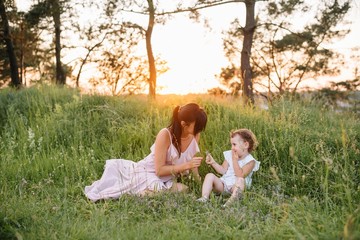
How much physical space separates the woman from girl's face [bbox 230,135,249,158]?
41 centimetres

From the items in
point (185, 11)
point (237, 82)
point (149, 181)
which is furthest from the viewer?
point (237, 82)

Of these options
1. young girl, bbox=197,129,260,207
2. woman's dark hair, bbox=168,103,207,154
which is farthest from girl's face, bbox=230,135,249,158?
woman's dark hair, bbox=168,103,207,154

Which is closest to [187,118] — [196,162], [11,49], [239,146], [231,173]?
[196,162]

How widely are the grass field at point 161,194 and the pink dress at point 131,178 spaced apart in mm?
159

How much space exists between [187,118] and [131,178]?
38.6 inches

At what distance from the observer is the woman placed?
482 cm

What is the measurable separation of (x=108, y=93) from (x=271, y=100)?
10.6 feet

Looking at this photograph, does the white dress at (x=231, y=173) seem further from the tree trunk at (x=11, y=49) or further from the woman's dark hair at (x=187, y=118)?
the tree trunk at (x=11, y=49)

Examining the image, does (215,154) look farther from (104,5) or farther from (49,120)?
(104,5)

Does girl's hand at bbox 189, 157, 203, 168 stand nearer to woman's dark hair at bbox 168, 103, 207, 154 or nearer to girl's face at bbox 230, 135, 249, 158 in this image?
woman's dark hair at bbox 168, 103, 207, 154

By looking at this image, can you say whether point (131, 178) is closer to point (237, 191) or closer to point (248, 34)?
point (237, 191)

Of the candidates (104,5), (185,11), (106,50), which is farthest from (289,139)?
(106,50)

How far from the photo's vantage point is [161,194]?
4605mm

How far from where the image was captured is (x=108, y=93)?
876cm
